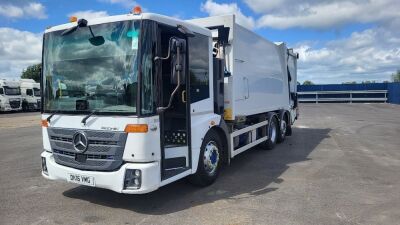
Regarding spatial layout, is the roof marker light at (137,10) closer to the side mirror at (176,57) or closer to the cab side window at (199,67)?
the side mirror at (176,57)

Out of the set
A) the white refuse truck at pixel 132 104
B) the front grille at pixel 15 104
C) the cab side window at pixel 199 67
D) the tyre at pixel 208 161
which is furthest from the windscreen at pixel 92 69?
the front grille at pixel 15 104

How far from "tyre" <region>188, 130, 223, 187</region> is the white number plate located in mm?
1848

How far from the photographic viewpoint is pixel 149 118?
5230 mm

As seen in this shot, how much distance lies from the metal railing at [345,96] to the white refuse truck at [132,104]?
35.1 metres

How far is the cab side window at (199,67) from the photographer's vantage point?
6.21 metres

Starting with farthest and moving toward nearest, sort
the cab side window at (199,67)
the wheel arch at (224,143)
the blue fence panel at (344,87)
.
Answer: the blue fence panel at (344,87) < the wheel arch at (224,143) < the cab side window at (199,67)

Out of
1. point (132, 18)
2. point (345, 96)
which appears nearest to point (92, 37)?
point (132, 18)

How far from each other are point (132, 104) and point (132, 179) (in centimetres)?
104

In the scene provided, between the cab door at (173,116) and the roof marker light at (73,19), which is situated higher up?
the roof marker light at (73,19)

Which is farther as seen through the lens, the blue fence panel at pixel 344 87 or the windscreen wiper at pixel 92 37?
the blue fence panel at pixel 344 87

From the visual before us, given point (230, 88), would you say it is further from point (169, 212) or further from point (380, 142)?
point (380, 142)

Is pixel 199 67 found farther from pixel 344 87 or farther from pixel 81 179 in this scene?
pixel 344 87

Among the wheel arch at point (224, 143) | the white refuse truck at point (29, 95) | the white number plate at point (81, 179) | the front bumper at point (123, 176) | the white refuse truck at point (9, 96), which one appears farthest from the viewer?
the white refuse truck at point (29, 95)

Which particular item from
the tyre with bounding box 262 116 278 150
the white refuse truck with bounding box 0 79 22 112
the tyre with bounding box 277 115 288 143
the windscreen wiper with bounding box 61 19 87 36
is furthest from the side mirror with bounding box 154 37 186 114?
the white refuse truck with bounding box 0 79 22 112
